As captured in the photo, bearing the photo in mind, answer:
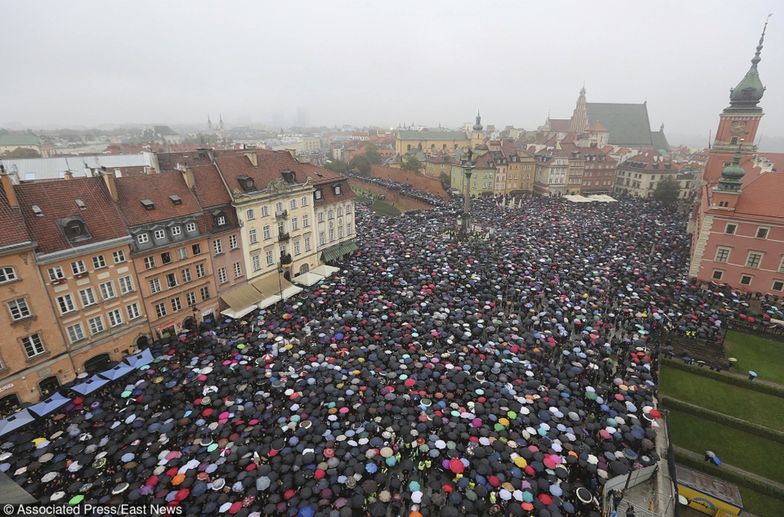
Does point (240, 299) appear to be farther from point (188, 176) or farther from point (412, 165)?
point (412, 165)

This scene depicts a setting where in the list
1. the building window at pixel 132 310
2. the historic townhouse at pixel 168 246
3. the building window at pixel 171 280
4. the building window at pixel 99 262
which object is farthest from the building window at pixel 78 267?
the building window at pixel 171 280

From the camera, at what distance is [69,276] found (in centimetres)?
2805

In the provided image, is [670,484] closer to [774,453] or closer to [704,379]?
[774,453]

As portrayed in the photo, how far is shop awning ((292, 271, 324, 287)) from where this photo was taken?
44.7 m

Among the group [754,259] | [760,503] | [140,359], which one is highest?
[754,259]

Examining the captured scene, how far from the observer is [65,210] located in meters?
29.0

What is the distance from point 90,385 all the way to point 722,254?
63.0 m

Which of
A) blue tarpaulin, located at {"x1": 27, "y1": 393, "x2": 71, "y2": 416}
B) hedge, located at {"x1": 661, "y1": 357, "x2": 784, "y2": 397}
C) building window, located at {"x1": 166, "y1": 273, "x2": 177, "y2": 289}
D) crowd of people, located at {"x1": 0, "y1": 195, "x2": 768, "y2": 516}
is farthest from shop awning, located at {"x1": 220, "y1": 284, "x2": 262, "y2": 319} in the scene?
hedge, located at {"x1": 661, "y1": 357, "x2": 784, "y2": 397}

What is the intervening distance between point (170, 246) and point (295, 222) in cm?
1537

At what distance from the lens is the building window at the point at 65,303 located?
27.8 meters

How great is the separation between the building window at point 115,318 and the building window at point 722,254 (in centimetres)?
6207

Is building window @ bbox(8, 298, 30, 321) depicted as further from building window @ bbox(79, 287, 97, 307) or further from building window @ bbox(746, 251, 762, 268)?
building window @ bbox(746, 251, 762, 268)

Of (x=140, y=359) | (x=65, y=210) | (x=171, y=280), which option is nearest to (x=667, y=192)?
(x=171, y=280)

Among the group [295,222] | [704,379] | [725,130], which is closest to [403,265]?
[295,222]
